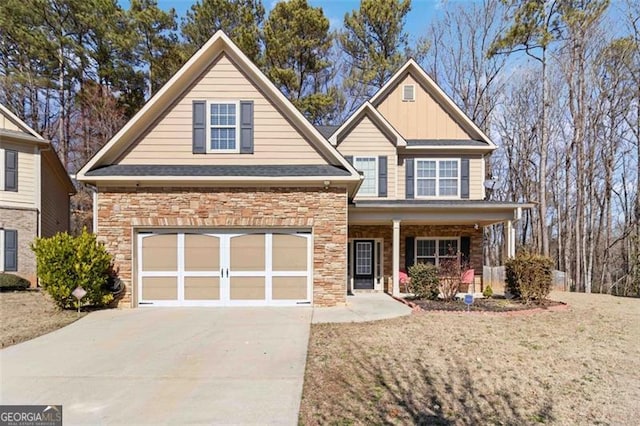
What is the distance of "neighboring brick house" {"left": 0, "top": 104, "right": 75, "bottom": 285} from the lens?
14.9 meters

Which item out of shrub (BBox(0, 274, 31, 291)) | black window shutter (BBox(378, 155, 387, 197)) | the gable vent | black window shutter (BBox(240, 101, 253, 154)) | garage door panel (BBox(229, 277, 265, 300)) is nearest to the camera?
garage door panel (BBox(229, 277, 265, 300))

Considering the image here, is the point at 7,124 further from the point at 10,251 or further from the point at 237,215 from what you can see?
the point at 237,215

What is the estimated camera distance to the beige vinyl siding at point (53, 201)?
16875 millimetres

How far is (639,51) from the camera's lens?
20.8 metres

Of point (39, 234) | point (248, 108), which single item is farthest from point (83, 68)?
point (248, 108)

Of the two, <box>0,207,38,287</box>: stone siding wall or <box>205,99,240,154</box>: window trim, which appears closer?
<box>205,99,240,154</box>: window trim

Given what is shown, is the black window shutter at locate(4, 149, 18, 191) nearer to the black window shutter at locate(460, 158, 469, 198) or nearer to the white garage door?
the white garage door

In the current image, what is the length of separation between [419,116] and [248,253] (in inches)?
366

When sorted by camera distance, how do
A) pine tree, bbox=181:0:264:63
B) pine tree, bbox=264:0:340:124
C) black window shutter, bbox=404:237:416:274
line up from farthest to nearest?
pine tree, bbox=181:0:264:63
pine tree, bbox=264:0:340:124
black window shutter, bbox=404:237:416:274

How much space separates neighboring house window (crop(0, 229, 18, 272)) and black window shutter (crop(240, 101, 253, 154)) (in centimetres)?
1076

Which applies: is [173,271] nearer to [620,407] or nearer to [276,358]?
[276,358]

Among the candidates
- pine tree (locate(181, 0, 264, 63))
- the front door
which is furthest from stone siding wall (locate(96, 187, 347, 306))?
pine tree (locate(181, 0, 264, 63))

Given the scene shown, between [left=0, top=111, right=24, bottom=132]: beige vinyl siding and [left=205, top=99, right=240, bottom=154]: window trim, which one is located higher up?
[left=0, top=111, right=24, bottom=132]: beige vinyl siding

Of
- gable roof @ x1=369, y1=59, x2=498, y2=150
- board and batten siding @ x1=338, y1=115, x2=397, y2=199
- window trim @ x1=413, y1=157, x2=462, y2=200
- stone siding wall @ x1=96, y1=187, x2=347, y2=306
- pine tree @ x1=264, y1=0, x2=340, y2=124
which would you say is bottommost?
stone siding wall @ x1=96, y1=187, x2=347, y2=306
